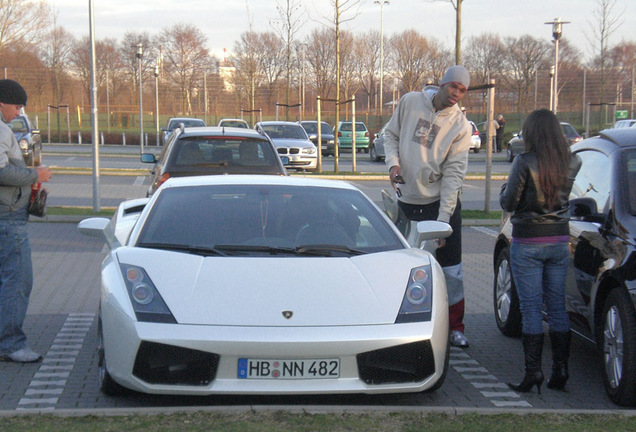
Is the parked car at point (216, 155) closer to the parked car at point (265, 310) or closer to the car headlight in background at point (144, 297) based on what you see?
the parked car at point (265, 310)

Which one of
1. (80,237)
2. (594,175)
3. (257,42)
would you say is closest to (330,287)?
(594,175)

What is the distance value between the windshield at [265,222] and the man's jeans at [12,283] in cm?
101

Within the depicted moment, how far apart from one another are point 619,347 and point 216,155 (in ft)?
21.5

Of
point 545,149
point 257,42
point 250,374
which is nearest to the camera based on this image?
point 250,374

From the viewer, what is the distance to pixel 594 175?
5801mm

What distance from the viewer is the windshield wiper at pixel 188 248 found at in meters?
4.90

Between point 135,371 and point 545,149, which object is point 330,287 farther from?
point 545,149

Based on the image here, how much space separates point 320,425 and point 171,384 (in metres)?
0.87

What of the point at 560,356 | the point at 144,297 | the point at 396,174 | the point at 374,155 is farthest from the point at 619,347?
the point at 374,155

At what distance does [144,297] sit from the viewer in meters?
4.44

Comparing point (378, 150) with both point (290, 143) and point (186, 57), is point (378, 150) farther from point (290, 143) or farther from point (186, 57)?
point (186, 57)

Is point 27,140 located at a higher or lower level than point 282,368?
higher

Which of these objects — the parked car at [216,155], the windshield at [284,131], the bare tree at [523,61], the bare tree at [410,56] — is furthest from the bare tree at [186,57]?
the parked car at [216,155]

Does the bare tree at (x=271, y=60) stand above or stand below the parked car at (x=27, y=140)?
above
